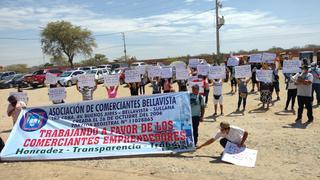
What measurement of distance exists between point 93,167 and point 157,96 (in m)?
2.36

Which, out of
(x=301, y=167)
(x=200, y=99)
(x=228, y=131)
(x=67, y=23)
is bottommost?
(x=301, y=167)

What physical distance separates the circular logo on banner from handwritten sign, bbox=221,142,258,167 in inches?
183

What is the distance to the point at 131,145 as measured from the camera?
29.5ft

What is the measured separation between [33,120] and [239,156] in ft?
17.1

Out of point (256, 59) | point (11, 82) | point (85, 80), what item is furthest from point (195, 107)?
point (11, 82)

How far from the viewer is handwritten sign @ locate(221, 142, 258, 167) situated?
8.05 m

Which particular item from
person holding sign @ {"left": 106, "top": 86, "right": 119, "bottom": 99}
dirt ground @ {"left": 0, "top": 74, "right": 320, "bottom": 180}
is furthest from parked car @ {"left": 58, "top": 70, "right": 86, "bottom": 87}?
dirt ground @ {"left": 0, "top": 74, "right": 320, "bottom": 180}

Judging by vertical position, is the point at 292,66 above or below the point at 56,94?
→ above

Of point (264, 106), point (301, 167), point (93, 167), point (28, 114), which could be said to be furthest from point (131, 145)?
point (264, 106)

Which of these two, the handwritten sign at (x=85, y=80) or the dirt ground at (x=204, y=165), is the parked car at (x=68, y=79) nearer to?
the handwritten sign at (x=85, y=80)

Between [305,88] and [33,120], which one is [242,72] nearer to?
[305,88]

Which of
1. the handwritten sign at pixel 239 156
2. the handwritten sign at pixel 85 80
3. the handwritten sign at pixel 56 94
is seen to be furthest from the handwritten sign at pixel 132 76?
the handwritten sign at pixel 239 156

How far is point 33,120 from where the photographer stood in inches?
376

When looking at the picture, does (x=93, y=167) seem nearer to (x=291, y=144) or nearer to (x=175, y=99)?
(x=175, y=99)
